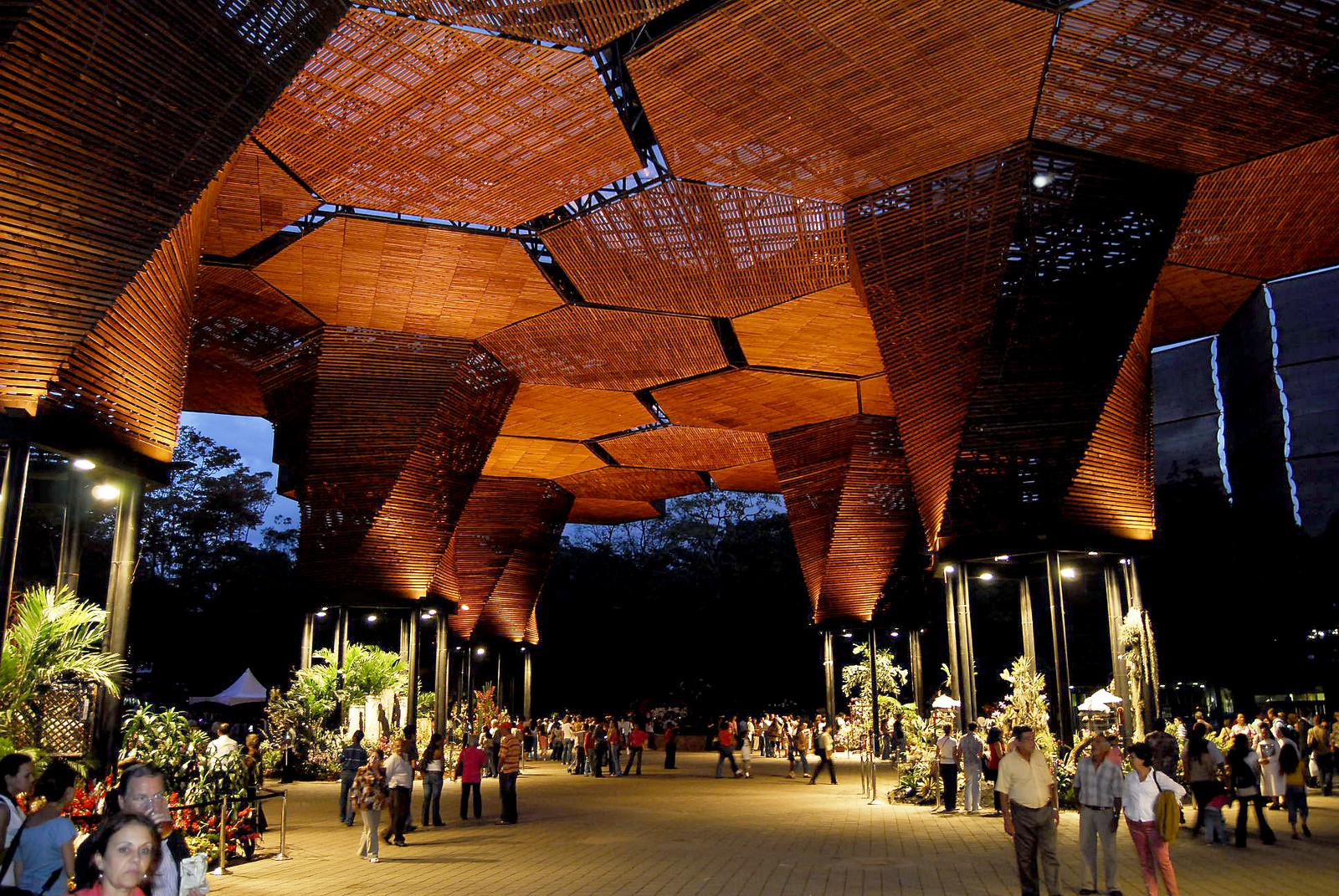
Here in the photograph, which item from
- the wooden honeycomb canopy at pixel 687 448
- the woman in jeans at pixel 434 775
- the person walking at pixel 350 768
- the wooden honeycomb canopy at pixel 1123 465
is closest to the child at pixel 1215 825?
the wooden honeycomb canopy at pixel 1123 465

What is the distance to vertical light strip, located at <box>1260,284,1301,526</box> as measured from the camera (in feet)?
81.0

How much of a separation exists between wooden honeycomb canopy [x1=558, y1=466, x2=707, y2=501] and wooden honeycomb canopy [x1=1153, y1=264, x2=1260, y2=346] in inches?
596

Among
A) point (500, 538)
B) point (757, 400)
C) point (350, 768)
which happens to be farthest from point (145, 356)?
point (500, 538)

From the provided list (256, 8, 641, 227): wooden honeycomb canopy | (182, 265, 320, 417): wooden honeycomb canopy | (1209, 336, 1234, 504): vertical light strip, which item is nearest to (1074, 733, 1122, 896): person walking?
(256, 8, 641, 227): wooden honeycomb canopy

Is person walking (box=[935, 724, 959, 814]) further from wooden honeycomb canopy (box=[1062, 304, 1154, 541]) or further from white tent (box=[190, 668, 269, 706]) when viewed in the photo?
white tent (box=[190, 668, 269, 706])

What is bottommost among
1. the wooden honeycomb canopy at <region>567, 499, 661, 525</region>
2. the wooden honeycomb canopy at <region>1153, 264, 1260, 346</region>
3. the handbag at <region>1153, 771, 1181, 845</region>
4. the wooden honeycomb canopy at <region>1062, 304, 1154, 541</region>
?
the handbag at <region>1153, 771, 1181, 845</region>

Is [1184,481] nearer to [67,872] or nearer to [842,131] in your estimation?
[842,131]

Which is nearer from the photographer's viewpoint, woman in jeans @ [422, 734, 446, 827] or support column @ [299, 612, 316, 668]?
woman in jeans @ [422, 734, 446, 827]

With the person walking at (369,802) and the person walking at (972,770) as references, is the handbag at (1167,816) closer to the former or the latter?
the person walking at (972,770)

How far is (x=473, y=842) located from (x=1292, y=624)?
24902 mm

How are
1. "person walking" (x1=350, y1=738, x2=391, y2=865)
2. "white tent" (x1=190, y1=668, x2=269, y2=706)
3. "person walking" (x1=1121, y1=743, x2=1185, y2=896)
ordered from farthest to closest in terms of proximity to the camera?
"white tent" (x1=190, y1=668, x2=269, y2=706) → "person walking" (x1=350, y1=738, x2=391, y2=865) → "person walking" (x1=1121, y1=743, x2=1185, y2=896)

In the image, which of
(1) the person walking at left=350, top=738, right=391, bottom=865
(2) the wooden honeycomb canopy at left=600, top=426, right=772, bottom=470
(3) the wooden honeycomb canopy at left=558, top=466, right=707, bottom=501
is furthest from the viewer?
(3) the wooden honeycomb canopy at left=558, top=466, right=707, bottom=501

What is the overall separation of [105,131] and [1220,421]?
27.9m

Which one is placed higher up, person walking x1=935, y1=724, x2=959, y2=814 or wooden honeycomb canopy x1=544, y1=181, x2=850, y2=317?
wooden honeycomb canopy x1=544, y1=181, x2=850, y2=317
